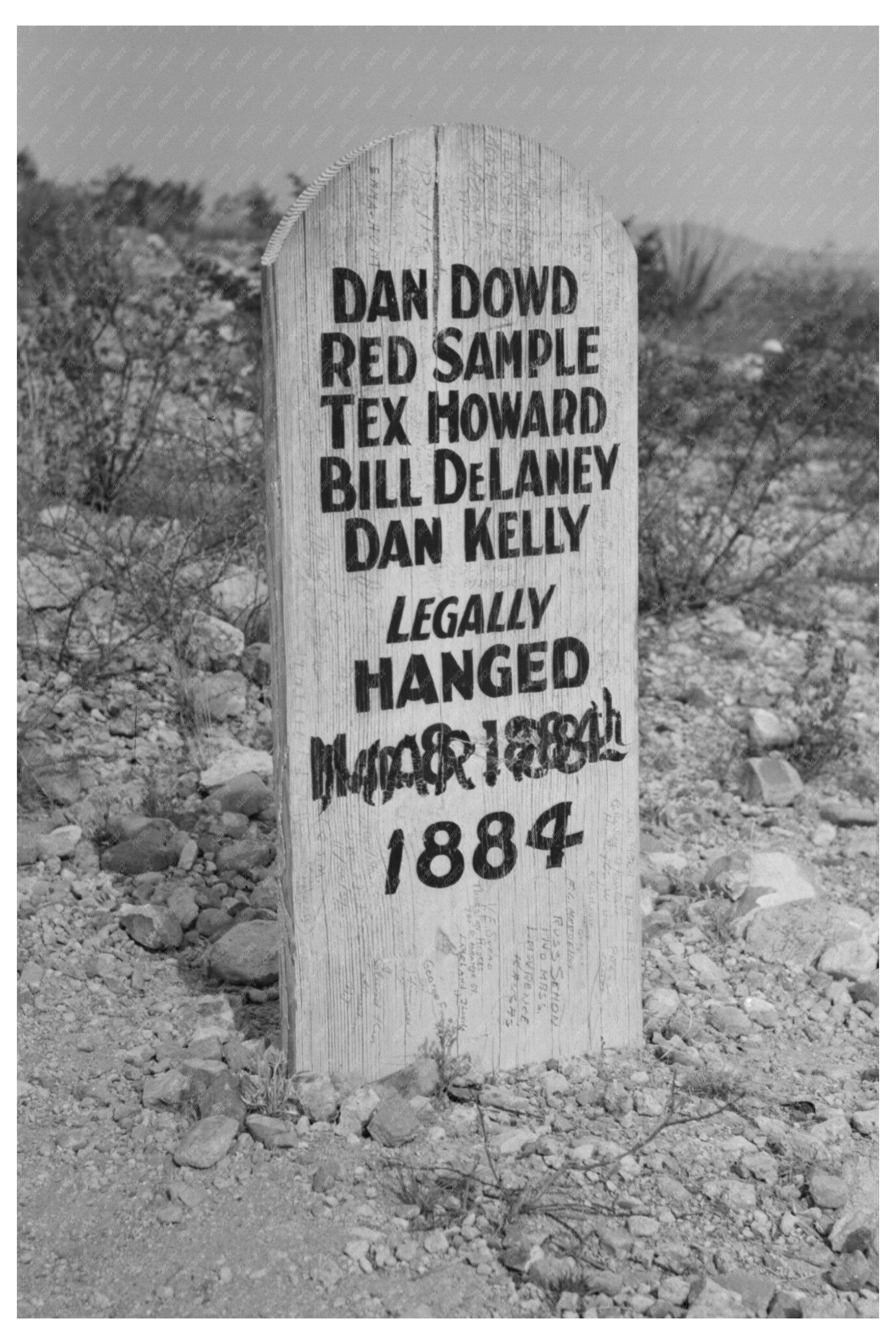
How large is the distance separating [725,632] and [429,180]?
330 cm

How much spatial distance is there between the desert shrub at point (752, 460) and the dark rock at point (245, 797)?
213 cm

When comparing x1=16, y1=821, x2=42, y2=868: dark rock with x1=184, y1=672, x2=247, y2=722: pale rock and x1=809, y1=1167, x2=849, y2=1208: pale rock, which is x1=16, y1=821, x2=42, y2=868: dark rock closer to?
x1=184, y1=672, x2=247, y2=722: pale rock

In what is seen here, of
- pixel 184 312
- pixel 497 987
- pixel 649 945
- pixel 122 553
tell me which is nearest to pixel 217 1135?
pixel 497 987

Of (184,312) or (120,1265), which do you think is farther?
(184,312)

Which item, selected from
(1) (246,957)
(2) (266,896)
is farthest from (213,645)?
(1) (246,957)

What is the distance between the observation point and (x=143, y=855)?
4.13 m

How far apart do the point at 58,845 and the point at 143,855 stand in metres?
0.24

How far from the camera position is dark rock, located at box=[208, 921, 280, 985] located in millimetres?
3658

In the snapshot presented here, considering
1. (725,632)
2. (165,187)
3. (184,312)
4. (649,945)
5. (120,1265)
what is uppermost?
(165,187)

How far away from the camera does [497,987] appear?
131 inches

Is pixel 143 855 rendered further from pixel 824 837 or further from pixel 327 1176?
pixel 824 837

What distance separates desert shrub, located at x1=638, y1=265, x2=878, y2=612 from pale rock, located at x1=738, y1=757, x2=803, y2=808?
127 centimetres

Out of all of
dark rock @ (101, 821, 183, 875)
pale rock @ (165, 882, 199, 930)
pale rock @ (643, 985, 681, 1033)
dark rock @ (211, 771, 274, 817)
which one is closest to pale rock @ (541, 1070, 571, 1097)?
pale rock @ (643, 985, 681, 1033)

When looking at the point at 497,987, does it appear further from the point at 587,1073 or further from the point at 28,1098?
the point at 28,1098
